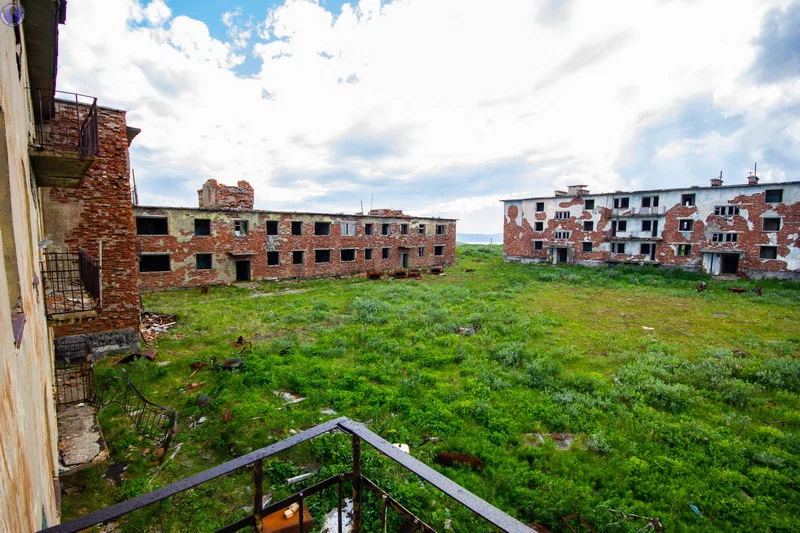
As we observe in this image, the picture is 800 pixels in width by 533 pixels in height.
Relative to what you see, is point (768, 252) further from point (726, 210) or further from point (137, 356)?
point (137, 356)

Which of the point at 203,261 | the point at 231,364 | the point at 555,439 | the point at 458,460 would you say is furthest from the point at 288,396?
the point at 203,261

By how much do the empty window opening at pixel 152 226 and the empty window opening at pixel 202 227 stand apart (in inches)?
67.3

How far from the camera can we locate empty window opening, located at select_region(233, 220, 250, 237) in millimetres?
25125

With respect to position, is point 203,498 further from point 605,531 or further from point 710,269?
point 710,269

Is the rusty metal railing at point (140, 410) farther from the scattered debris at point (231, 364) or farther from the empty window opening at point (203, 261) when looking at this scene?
the empty window opening at point (203, 261)

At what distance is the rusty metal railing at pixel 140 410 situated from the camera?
7145 millimetres

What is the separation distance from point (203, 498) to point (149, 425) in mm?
2993

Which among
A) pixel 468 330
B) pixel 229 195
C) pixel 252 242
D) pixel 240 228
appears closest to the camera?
pixel 468 330

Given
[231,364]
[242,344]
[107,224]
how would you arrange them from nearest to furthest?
[231,364] < [107,224] < [242,344]

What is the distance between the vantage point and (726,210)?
95.6 ft

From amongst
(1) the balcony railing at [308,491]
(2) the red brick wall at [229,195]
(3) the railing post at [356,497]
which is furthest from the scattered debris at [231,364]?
(2) the red brick wall at [229,195]

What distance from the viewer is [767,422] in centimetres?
804

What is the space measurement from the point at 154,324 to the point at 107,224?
5.40m

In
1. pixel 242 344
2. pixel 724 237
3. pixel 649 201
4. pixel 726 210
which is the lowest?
pixel 242 344
